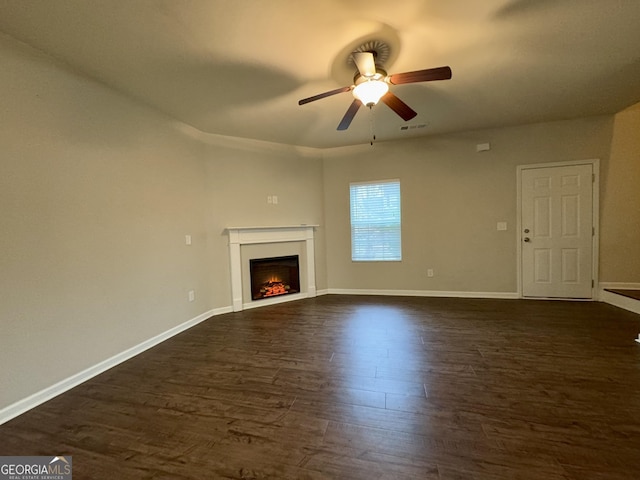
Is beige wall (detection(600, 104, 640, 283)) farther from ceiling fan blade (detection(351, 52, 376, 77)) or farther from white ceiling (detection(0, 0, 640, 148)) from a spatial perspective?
ceiling fan blade (detection(351, 52, 376, 77))

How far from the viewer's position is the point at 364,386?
2.07 m

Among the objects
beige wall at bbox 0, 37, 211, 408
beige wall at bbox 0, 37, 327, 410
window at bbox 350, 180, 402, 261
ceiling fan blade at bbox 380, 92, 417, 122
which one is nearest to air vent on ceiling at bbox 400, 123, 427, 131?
window at bbox 350, 180, 402, 261

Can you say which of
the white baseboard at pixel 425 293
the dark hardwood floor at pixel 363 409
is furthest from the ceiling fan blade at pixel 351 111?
the white baseboard at pixel 425 293

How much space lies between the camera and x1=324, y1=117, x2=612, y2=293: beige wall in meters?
4.05

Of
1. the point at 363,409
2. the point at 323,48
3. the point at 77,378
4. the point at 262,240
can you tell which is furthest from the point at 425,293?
the point at 77,378

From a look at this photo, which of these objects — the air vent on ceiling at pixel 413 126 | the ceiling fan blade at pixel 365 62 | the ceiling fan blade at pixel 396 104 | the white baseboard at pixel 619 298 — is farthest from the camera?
the air vent on ceiling at pixel 413 126

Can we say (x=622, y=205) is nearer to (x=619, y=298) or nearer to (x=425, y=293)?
(x=619, y=298)

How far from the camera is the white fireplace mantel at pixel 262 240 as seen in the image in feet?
13.7

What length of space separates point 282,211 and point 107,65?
2775 millimetres

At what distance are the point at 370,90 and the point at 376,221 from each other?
285 centimetres

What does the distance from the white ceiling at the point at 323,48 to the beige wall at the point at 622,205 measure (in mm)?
564

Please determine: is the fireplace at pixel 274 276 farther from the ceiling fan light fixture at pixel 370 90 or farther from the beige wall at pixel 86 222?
the ceiling fan light fixture at pixel 370 90

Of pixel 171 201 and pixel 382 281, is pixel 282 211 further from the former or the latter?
pixel 382 281

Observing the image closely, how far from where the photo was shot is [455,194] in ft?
14.6
